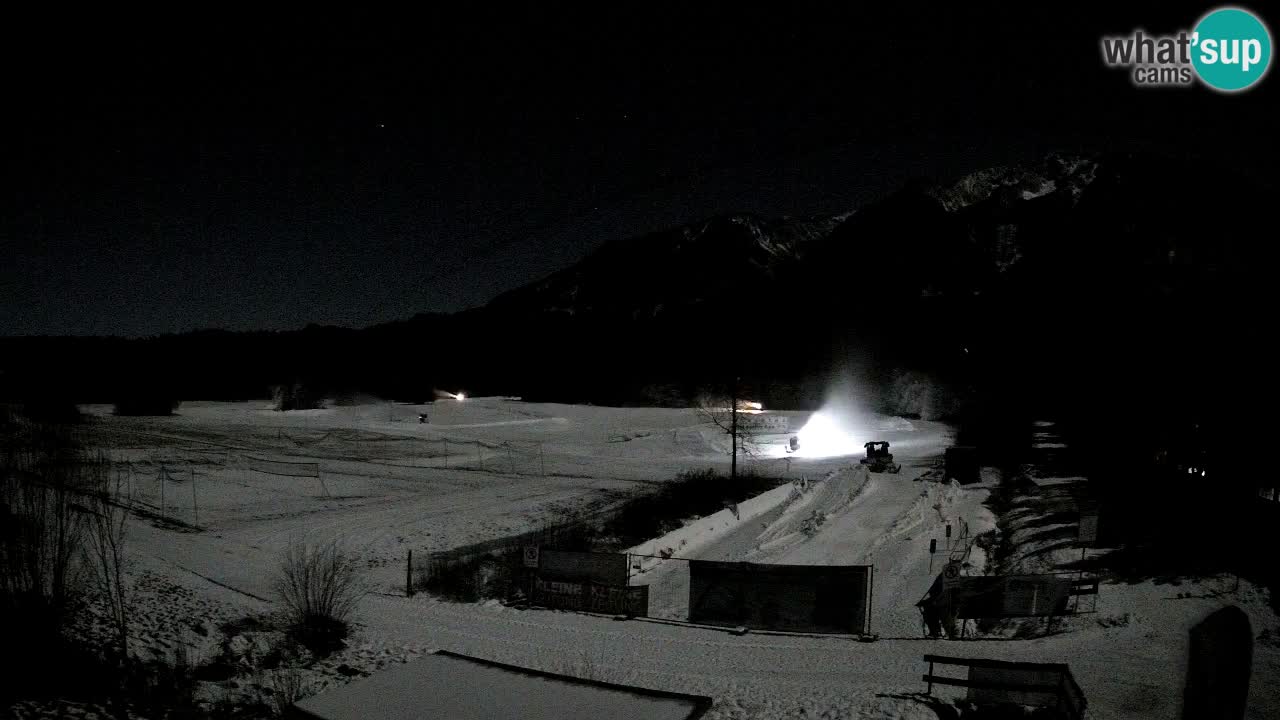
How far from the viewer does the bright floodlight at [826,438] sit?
60.8 metres

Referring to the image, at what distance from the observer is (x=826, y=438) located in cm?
6706

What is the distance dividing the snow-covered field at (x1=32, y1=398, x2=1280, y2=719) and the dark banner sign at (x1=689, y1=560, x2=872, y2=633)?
1105mm

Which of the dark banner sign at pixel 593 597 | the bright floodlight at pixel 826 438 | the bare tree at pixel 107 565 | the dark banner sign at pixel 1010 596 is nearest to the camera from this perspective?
the bare tree at pixel 107 565

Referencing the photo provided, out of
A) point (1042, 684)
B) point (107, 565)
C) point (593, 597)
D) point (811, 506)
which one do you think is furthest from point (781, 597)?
point (811, 506)

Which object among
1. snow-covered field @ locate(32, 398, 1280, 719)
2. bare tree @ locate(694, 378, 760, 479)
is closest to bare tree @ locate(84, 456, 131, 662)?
snow-covered field @ locate(32, 398, 1280, 719)

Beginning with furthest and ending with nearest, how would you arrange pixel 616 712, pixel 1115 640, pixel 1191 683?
pixel 1115 640 < pixel 616 712 < pixel 1191 683

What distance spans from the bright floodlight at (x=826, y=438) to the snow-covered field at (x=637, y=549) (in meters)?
5.05

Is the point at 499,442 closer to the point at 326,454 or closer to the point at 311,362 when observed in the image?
the point at 326,454

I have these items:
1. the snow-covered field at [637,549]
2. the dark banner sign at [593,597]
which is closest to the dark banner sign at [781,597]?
the snow-covered field at [637,549]

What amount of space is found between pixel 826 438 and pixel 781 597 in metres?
53.5

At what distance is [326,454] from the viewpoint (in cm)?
5112

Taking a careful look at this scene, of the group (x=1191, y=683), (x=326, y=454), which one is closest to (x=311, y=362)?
(x=326, y=454)

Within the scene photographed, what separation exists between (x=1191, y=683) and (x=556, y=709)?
490 cm

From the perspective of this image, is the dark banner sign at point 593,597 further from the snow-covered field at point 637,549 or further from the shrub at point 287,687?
the shrub at point 287,687
